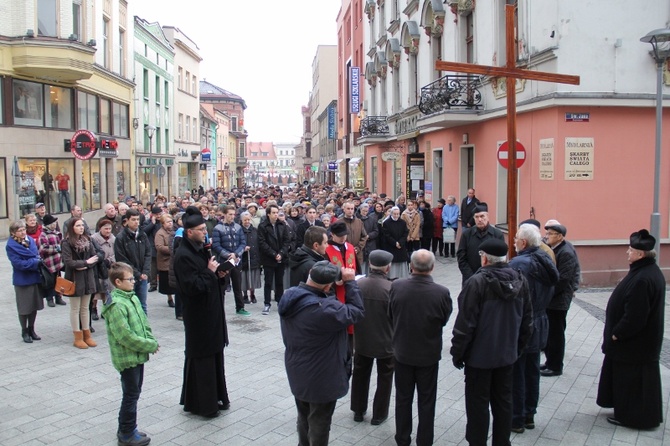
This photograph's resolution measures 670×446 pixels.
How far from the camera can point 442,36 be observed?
64.0 feet

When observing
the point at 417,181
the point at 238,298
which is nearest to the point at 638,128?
the point at 238,298

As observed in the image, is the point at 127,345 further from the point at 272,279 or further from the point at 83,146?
the point at 83,146

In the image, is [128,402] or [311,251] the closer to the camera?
[128,402]

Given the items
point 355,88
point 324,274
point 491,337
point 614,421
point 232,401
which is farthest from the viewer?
point 355,88

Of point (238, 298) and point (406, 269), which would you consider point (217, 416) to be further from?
point (406, 269)

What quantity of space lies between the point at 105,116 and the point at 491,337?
2849cm

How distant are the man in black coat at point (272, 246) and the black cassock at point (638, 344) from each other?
607cm

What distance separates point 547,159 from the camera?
1252 centimetres

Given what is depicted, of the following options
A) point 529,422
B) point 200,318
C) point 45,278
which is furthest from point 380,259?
point 45,278

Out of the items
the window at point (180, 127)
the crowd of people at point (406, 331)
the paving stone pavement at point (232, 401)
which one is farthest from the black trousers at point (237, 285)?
the window at point (180, 127)

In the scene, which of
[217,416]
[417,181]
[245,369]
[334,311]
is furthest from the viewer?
[417,181]

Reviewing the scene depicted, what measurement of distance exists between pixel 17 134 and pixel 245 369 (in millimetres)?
18017

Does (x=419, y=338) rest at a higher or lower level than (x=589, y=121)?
lower

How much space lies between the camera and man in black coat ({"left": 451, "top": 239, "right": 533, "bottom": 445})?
508cm
